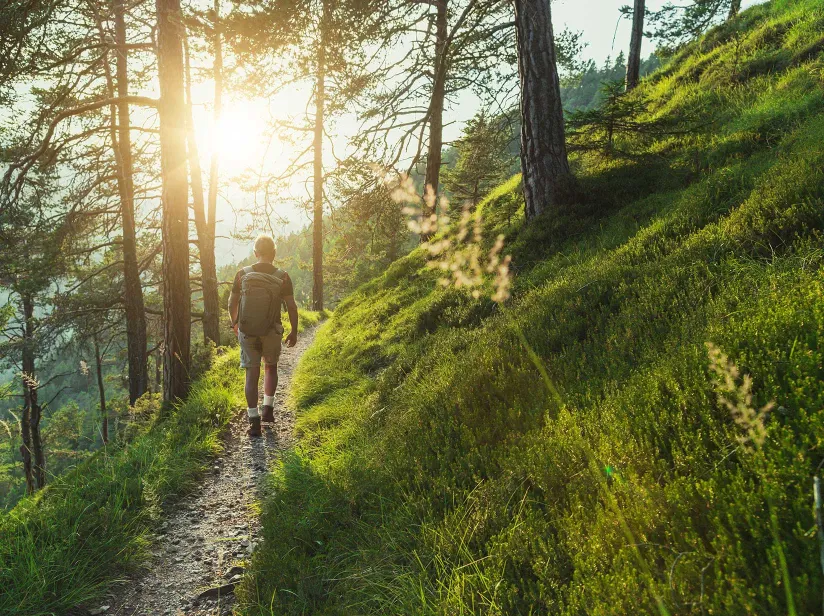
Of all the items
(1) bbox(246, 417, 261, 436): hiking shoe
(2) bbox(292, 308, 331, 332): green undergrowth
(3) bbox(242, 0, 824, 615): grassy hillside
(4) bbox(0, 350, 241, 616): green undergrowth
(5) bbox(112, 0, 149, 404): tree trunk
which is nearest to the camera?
(3) bbox(242, 0, 824, 615): grassy hillside

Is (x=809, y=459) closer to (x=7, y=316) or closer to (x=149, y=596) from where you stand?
(x=149, y=596)

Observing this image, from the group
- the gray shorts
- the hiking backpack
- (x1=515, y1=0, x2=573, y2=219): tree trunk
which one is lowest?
the gray shorts

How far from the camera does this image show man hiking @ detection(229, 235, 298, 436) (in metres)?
5.89

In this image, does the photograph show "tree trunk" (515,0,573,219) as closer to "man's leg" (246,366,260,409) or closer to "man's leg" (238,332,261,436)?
"man's leg" (238,332,261,436)

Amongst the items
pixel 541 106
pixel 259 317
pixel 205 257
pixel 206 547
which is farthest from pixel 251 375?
pixel 205 257

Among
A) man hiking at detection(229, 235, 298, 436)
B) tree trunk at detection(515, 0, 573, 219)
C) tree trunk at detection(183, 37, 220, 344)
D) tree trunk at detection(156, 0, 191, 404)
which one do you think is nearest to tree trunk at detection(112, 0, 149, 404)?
tree trunk at detection(183, 37, 220, 344)

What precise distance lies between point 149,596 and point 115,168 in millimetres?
13610

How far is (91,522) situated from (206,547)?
91 cm

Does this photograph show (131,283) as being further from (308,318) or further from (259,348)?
(259,348)

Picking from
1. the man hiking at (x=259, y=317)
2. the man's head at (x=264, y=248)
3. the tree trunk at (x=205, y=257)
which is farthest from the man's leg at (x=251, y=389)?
the tree trunk at (x=205, y=257)

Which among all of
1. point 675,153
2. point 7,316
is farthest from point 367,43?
point 7,316

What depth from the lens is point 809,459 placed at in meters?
1.62

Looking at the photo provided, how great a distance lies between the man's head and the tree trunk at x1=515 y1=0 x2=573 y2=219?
442 cm

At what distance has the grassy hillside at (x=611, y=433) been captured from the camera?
1.68 m
